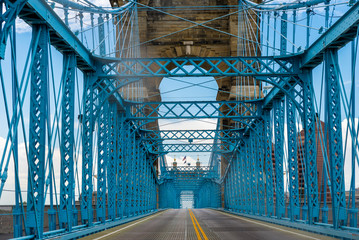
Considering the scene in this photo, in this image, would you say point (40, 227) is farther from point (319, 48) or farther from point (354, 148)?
point (319, 48)

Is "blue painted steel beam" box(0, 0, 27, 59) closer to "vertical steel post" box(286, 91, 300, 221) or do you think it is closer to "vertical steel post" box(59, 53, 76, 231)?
"vertical steel post" box(59, 53, 76, 231)

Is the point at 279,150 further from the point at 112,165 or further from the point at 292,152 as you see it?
the point at 112,165

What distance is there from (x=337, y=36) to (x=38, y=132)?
11.9m

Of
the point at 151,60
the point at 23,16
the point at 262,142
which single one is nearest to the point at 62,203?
the point at 23,16

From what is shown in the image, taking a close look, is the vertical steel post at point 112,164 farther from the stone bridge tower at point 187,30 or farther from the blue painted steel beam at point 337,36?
the stone bridge tower at point 187,30

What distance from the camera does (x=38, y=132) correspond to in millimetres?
15922

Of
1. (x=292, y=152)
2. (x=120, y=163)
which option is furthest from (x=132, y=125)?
(x=292, y=152)

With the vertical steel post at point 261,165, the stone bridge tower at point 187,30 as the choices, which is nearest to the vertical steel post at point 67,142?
the vertical steel post at point 261,165

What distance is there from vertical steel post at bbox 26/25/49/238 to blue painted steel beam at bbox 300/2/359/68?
36.0ft

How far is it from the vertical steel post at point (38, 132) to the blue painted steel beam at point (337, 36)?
1096 cm

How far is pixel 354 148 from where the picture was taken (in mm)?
17094

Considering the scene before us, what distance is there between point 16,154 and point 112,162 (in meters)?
19.2

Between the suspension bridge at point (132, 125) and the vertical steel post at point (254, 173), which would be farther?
the vertical steel post at point (254, 173)

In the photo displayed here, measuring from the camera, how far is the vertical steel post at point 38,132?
594 inches
